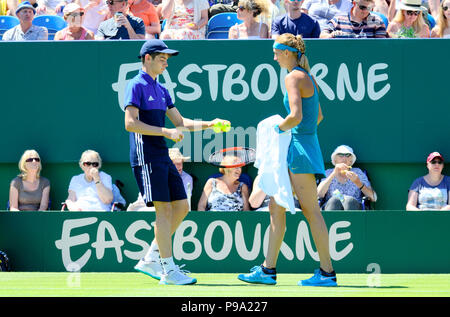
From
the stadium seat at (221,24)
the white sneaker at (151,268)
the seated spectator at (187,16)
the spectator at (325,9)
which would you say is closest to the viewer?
the white sneaker at (151,268)

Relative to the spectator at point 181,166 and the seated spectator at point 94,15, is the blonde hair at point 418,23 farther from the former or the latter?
the seated spectator at point 94,15

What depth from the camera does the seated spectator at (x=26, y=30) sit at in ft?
31.3

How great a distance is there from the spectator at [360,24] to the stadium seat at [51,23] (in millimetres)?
3356

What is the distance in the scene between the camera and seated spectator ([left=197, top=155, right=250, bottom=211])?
8523mm

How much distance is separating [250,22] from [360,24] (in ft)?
3.92

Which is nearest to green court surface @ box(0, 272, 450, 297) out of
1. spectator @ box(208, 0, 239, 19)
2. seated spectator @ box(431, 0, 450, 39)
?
seated spectator @ box(431, 0, 450, 39)

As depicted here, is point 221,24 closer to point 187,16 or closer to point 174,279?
point 187,16

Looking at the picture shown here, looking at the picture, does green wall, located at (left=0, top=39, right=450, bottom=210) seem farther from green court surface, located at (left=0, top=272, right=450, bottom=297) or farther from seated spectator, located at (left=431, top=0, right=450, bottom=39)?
green court surface, located at (left=0, top=272, right=450, bottom=297)

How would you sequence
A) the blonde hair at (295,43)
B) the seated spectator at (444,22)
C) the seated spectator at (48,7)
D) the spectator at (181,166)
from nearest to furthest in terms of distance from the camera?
1. the blonde hair at (295,43)
2. the spectator at (181,166)
3. the seated spectator at (444,22)
4. the seated spectator at (48,7)

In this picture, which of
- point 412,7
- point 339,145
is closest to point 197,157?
point 339,145

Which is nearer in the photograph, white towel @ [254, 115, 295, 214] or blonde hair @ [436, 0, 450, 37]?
white towel @ [254, 115, 295, 214]

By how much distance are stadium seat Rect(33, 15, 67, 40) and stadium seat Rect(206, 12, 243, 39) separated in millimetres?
1779

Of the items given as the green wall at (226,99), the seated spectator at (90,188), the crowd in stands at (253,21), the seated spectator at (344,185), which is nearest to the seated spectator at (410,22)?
the crowd in stands at (253,21)

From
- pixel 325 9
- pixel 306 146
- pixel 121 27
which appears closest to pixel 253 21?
pixel 325 9
